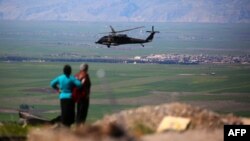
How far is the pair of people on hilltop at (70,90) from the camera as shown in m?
15.3

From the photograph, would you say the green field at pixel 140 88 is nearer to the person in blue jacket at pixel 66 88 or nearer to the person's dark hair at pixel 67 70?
the person in blue jacket at pixel 66 88

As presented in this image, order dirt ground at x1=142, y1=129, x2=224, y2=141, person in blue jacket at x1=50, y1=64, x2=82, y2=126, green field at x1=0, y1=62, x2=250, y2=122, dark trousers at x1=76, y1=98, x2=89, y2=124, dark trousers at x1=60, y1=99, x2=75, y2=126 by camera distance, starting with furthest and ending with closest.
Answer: green field at x1=0, y1=62, x2=250, y2=122
dark trousers at x1=76, y1=98, x2=89, y2=124
dark trousers at x1=60, y1=99, x2=75, y2=126
person in blue jacket at x1=50, y1=64, x2=82, y2=126
dirt ground at x1=142, y1=129, x2=224, y2=141

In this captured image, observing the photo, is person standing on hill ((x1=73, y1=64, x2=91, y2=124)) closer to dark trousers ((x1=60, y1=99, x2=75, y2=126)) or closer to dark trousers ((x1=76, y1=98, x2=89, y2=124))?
dark trousers ((x1=76, y1=98, x2=89, y2=124))

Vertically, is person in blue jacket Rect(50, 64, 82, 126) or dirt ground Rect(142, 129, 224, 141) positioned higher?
person in blue jacket Rect(50, 64, 82, 126)

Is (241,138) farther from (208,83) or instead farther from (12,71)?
(12,71)

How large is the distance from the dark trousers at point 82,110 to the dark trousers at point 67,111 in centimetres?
36

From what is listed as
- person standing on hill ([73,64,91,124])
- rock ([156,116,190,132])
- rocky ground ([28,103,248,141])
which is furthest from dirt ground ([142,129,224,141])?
person standing on hill ([73,64,91,124])

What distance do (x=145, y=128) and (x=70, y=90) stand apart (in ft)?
6.63

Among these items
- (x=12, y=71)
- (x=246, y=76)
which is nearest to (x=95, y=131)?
(x=246, y=76)

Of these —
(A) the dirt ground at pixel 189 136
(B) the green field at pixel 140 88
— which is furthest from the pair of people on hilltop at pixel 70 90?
(B) the green field at pixel 140 88

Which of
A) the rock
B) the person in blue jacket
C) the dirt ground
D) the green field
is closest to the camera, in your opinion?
the dirt ground

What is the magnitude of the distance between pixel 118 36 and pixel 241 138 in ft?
114

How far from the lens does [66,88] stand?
602 inches

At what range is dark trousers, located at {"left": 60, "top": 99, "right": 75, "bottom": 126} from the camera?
50.6ft
